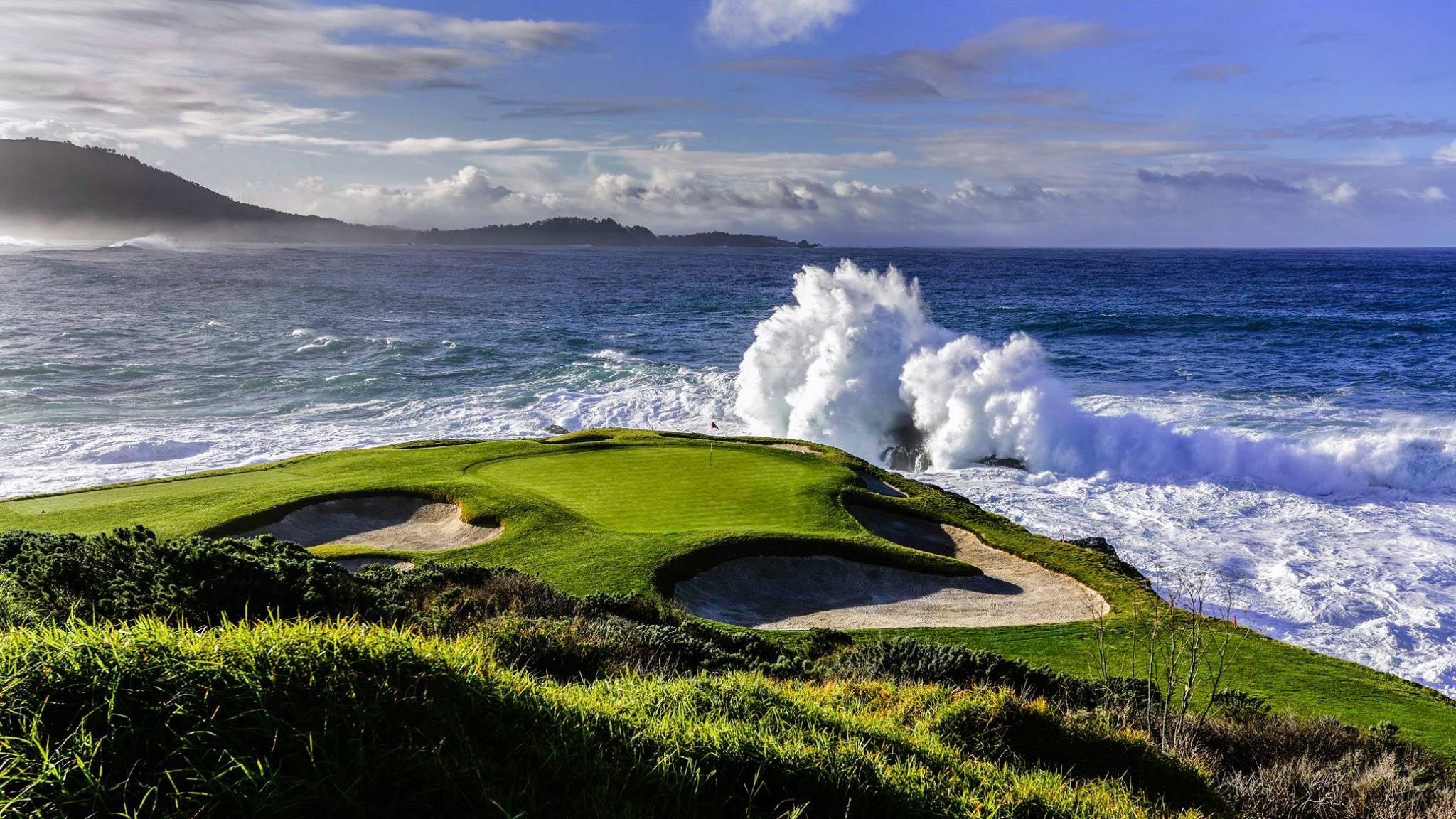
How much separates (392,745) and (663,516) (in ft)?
43.1

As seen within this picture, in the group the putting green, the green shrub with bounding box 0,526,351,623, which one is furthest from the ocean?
the green shrub with bounding box 0,526,351,623

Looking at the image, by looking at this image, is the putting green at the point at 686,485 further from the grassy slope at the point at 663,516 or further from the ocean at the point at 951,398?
the ocean at the point at 951,398

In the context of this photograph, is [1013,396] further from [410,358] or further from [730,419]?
[410,358]

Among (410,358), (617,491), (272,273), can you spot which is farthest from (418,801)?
(272,273)

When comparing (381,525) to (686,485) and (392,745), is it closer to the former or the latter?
(686,485)

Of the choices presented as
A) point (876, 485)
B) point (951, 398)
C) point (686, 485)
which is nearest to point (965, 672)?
point (686, 485)

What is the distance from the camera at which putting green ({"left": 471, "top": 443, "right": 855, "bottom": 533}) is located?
17031mm

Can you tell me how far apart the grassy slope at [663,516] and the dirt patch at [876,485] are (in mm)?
387

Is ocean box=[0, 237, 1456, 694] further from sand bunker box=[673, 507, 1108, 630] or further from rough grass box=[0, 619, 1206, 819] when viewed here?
rough grass box=[0, 619, 1206, 819]

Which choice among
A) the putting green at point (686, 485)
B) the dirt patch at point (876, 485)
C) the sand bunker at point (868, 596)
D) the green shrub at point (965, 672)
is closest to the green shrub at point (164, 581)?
the green shrub at point (965, 672)

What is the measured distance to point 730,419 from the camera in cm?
3784

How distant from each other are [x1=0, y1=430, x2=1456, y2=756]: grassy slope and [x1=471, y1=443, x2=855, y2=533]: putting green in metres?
0.05

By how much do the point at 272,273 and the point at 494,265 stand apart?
36682 millimetres

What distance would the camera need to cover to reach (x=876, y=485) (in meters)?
21.2
